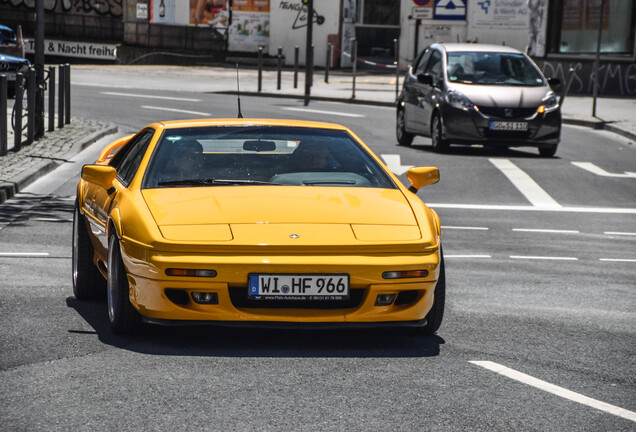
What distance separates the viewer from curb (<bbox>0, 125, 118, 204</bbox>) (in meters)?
12.9

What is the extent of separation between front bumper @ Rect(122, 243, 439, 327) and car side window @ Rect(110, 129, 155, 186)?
1.07m

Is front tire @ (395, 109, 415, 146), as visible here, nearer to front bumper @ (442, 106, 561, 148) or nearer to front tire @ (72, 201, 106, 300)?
front bumper @ (442, 106, 561, 148)

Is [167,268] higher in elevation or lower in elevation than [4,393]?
higher

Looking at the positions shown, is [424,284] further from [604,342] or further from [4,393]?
[4,393]

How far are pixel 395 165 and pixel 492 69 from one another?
3.18 metres

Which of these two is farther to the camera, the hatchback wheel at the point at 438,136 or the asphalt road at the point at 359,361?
the hatchback wheel at the point at 438,136

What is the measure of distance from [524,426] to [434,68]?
52.4 feet

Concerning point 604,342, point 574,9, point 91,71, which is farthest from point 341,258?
point 91,71

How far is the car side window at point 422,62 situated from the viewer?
20847 mm

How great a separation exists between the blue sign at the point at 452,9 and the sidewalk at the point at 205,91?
4.03 m

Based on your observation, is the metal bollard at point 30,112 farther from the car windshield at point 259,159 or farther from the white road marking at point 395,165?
the car windshield at point 259,159

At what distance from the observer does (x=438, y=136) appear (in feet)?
64.4

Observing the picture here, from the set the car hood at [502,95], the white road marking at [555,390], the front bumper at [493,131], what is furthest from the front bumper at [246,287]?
the car hood at [502,95]

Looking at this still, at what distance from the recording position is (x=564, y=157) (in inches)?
774
